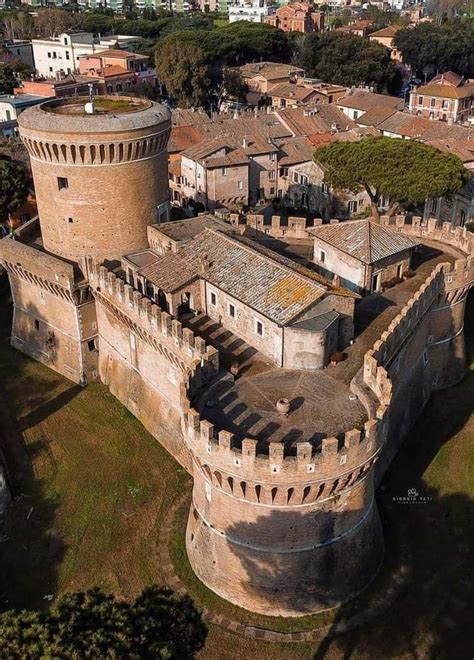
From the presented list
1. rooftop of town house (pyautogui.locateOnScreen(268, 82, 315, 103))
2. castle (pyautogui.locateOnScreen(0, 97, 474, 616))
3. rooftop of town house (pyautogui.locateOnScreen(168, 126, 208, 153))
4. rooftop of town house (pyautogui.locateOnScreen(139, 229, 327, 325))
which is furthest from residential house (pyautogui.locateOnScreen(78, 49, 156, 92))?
rooftop of town house (pyautogui.locateOnScreen(139, 229, 327, 325))

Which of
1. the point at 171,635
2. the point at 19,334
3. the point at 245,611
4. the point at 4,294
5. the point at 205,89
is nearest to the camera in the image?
the point at 171,635

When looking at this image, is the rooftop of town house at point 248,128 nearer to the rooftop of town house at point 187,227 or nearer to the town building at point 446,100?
the town building at point 446,100

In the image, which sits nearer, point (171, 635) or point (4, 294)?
point (171, 635)

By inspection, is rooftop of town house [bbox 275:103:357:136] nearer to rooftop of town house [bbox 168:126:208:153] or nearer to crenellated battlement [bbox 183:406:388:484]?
rooftop of town house [bbox 168:126:208:153]

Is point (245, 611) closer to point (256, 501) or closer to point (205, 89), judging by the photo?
point (256, 501)

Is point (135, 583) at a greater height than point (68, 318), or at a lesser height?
lesser

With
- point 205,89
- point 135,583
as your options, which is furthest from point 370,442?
point 205,89
